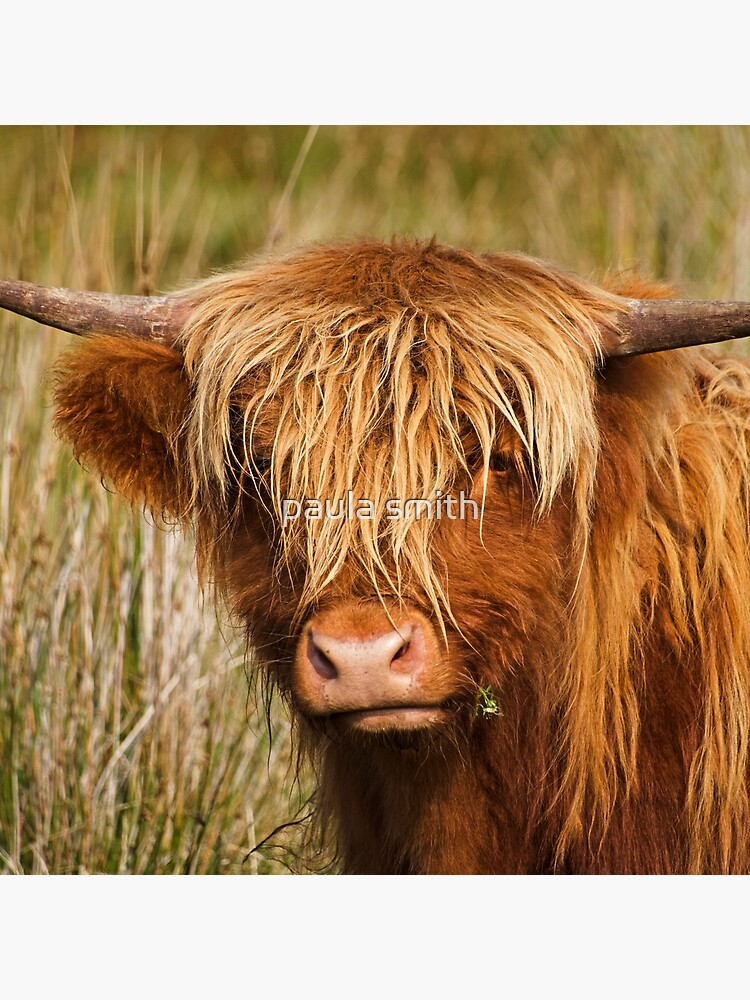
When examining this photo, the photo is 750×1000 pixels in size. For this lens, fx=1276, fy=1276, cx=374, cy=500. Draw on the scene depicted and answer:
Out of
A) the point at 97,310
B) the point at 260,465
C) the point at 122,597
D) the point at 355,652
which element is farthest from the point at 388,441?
the point at 122,597

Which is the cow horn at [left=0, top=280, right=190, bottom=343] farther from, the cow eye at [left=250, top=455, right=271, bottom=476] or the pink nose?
the pink nose

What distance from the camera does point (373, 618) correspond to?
5.45 ft

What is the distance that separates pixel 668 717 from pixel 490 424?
548 millimetres

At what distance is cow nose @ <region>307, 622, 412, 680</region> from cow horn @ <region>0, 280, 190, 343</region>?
1.96ft

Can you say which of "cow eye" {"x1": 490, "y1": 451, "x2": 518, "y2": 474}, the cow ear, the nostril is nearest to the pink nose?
the nostril

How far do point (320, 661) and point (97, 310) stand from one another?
2.19ft

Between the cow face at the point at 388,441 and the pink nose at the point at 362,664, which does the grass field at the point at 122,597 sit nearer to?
the cow face at the point at 388,441

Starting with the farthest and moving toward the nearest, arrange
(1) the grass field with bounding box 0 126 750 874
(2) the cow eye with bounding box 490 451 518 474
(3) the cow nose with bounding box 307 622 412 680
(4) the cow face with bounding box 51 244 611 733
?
1. (1) the grass field with bounding box 0 126 750 874
2. (2) the cow eye with bounding box 490 451 518 474
3. (4) the cow face with bounding box 51 244 611 733
4. (3) the cow nose with bounding box 307 622 412 680

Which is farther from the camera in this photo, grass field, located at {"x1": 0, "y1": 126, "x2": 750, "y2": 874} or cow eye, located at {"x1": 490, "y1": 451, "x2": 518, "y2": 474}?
grass field, located at {"x1": 0, "y1": 126, "x2": 750, "y2": 874}

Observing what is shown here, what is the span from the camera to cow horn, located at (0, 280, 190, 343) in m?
1.87

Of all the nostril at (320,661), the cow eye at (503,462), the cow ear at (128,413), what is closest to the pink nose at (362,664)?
the nostril at (320,661)

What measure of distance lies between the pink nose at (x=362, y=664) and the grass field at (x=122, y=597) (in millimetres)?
690

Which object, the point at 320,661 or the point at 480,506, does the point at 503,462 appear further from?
the point at 320,661

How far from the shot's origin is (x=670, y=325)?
1790mm
